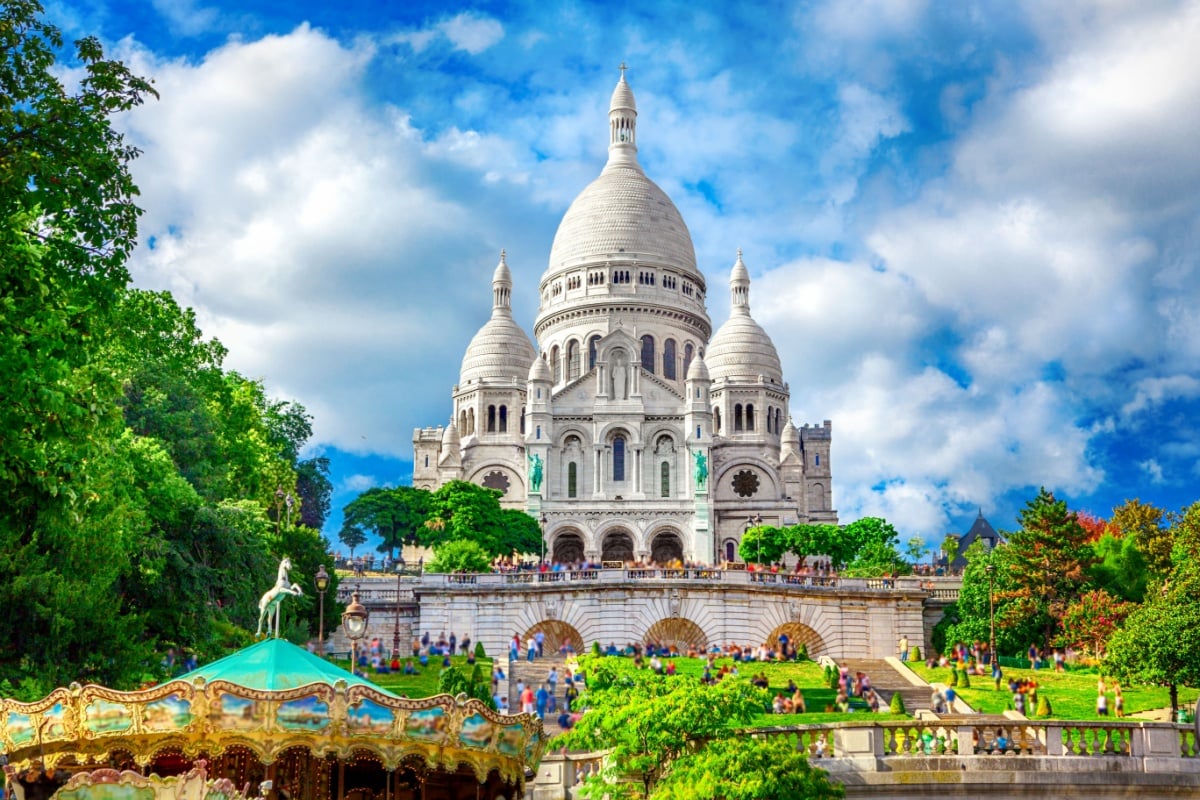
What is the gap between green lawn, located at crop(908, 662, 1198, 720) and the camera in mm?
40000

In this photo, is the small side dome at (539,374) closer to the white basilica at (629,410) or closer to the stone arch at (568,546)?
the white basilica at (629,410)

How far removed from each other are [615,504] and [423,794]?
62.3 metres

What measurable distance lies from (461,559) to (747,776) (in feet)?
135

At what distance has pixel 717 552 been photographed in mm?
86000

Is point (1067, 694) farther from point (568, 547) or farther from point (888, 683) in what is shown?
point (568, 547)

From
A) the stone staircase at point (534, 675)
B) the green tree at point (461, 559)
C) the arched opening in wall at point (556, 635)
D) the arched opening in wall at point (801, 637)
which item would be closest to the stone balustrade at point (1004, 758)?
the stone staircase at point (534, 675)

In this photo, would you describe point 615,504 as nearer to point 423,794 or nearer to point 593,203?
point 593,203

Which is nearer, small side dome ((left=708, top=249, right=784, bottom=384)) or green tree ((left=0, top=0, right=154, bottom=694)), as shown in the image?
green tree ((left=0, top=0, right=154, bottom=694))

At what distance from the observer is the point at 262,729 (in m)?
20.6

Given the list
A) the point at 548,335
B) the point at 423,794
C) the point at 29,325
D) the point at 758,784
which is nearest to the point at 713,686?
the point at 758,784

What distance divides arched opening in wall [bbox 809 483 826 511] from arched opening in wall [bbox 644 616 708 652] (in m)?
46.0

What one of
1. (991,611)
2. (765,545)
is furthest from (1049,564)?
(765,545)

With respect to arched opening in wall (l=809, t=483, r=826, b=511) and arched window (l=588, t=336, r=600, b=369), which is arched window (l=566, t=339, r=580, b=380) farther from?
arched opening in wall (l=809, t=483, r=826, b=511)

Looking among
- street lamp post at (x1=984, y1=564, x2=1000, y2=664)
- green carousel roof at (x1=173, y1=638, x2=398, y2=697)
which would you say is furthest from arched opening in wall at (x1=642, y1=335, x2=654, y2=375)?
green carousel roof at (x1=173, y1=638, x2=398, y2=697)
